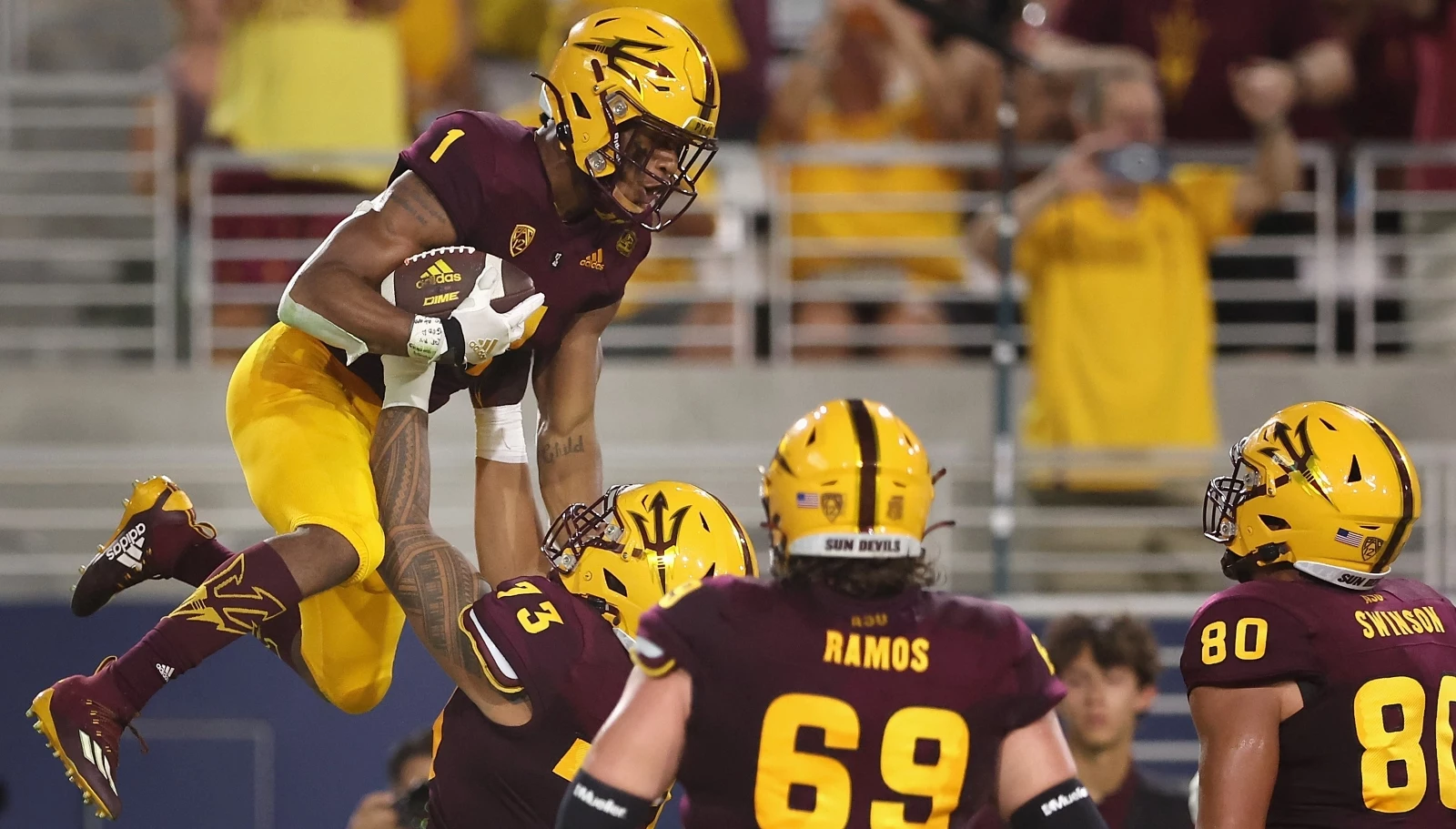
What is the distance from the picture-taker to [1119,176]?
646 centimetres

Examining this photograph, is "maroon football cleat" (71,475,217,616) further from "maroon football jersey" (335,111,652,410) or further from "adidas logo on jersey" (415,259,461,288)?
"adidas logo on jersey" (415,259,461,288)

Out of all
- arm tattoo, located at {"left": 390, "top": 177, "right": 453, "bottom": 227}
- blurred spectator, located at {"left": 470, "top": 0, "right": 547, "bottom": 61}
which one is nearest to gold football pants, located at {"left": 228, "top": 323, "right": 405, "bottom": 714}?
arm tattoo, located at {"left": 390, "top": 177, "right": 453, "bottom": 227}

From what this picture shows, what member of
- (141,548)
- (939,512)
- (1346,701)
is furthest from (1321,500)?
(939,512)

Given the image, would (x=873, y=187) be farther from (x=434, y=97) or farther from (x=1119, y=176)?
(x=434, y=97)

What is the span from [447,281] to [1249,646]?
1763mm

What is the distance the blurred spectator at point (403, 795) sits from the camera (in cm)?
414

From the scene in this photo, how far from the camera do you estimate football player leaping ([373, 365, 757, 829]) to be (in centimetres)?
322

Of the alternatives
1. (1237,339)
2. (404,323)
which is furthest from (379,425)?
(1237,339)

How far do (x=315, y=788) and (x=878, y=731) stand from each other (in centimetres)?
392

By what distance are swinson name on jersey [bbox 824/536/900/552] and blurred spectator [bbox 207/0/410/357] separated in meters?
4.61

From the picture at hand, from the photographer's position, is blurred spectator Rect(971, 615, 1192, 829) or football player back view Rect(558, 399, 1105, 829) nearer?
football player back view Rect(558, 399, 1105, 829)

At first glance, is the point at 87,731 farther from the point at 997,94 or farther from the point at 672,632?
the point at 997,94

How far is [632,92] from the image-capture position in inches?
153

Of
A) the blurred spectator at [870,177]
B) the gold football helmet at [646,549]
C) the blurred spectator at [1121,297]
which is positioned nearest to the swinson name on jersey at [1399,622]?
the gold football helmet at [646,549]
